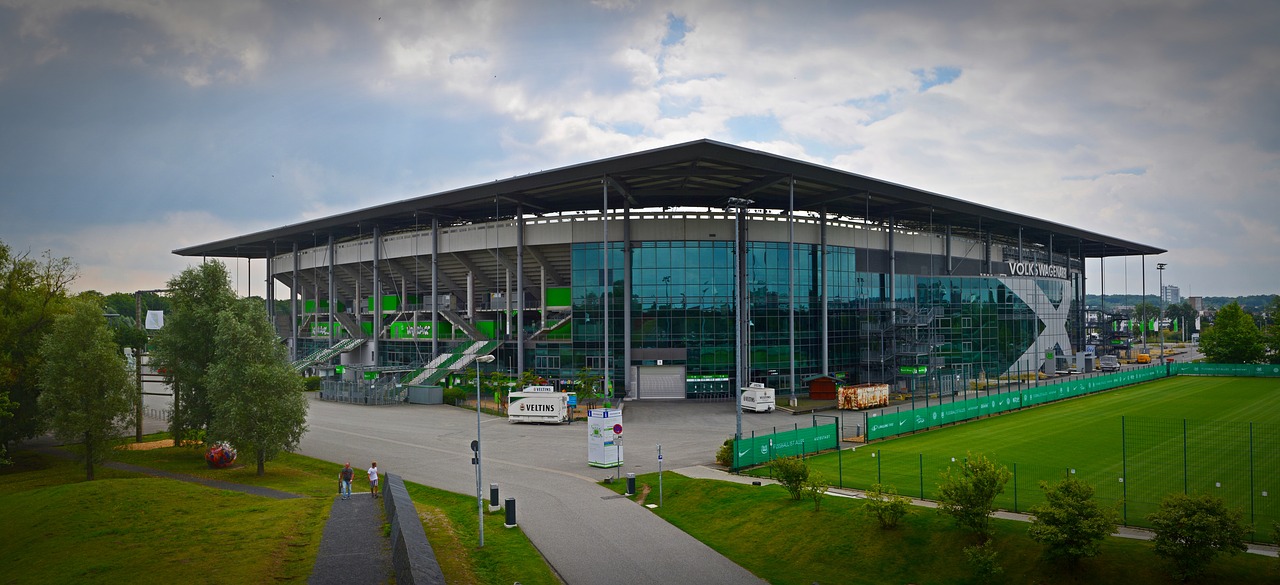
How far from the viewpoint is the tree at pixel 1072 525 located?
54.4 feet

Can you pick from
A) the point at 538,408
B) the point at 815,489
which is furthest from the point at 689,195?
the point at 815,489

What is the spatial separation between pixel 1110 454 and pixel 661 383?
1341 inches

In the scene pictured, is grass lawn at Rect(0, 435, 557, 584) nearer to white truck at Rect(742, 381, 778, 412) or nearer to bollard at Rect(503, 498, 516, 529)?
bollard at Rect(503, 498, 516, 529)

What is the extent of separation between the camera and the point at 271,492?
29.0 m

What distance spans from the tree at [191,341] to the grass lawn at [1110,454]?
29755mm

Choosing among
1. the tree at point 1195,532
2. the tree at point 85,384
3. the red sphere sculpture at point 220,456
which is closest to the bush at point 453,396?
the red sphere sculpture at point 220,456

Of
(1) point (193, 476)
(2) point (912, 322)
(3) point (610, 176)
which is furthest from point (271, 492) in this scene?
(2) point (912, 322)

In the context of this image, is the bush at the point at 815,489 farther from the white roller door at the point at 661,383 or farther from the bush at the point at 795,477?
the white roller door at the point at 661,383

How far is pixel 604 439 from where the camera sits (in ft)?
103

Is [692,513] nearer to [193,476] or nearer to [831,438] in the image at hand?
[831,438]

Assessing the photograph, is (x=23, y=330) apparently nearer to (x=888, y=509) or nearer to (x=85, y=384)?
(x=85, y=384)

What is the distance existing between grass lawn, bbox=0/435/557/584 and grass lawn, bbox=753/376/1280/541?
13.7m

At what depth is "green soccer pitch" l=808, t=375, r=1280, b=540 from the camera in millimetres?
24109

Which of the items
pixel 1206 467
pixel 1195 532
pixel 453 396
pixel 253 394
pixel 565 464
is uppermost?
pixel 253 394
